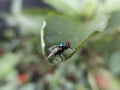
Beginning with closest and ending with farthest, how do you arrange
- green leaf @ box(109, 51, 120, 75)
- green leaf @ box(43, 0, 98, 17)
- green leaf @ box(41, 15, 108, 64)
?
green leaf @ box(41, 15, 108, 64)
green leaf @ box(43, 0, 98, 17)
green leaf @ box(109, 51, 120, 75)

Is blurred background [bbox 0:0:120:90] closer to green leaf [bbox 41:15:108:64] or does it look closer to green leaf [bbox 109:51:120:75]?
green leaf [bbox 109:51:120:75]

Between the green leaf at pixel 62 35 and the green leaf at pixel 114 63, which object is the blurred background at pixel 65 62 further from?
the green leaf at pixel 62 35

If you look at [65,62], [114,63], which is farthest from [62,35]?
[114,63]

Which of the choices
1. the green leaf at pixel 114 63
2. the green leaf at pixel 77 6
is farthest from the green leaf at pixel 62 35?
the green leaf at pixel 114 63

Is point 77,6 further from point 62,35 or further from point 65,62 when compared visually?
point 62,35

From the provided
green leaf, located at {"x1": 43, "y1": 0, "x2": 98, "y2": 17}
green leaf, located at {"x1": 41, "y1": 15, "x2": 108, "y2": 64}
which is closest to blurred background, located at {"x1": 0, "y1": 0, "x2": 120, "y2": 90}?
green leaf, located at {"x1": 43, "y1": 0, "x2": 98, "y2": 17}

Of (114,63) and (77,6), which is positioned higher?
(77,6)

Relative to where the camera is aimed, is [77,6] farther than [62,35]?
Yes

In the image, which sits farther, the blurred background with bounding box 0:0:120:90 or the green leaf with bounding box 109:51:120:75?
the green leaf with bounding box 109:51:120:75

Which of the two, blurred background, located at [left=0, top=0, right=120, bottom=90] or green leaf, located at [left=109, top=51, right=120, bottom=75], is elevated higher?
blurred background, located at [left=0, top=0, right=120, bottom=90]

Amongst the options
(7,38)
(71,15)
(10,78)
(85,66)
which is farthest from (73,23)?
(7,38)

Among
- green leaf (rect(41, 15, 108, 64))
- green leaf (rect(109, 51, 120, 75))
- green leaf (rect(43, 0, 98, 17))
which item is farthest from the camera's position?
green leaf (rect(109, 51, 120, 75))
